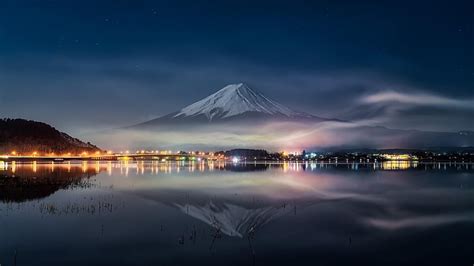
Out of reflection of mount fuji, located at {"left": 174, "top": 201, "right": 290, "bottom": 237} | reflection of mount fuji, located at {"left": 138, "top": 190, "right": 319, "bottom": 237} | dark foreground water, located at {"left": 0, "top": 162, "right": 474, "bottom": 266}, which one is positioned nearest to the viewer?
dark foreground water, located at {"left": 0, "top": 162, "right": 474, "bottom": 266}

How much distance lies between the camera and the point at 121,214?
18703 mm

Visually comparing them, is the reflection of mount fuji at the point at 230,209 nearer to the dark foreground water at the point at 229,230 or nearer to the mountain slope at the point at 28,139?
the dark foreground water at the point at 229,230

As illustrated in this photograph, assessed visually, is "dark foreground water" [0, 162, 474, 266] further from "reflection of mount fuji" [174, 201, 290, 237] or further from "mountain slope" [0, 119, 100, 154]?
"mountain slope" [0, 119, 100, 154]

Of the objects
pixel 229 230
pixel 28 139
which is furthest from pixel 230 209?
pixel 28 139

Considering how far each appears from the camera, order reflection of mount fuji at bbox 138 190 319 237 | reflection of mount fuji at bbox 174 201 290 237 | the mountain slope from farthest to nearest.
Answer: the mountain slope < reflection of mount fuji at bbox 138 190 319 237 < reflection of mount fuji at bbox 174 201 290 237

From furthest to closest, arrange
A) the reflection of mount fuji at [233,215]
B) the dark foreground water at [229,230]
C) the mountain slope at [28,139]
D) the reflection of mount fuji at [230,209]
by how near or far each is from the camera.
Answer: the mountain slope at [28,139], the reflection of mount fuji at [230,209], the reflection of mount fuji at [233,215], the dark foreground water at [229,230]

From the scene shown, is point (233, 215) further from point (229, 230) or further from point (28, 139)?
point (28, 139)

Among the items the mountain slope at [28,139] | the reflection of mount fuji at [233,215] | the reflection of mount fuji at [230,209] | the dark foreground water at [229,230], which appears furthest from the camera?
the mountain slope at [28,139]

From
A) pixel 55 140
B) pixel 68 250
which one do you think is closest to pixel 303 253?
pixel 68 250

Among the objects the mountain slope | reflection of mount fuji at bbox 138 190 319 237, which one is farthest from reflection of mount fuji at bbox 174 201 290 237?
the mountain slope

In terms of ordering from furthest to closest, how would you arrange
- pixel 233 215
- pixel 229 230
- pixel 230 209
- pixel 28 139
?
pixel 28 139 → pixel 230 209 → pixel 233 215 → pixel 229 230

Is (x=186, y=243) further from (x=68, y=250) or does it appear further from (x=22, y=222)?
(x=22, y=222)

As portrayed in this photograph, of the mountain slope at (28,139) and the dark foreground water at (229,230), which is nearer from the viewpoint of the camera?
the dark foreground water at (229,230)

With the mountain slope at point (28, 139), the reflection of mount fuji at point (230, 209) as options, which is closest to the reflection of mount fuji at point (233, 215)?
the reflection of mount fuji at point (230, 209)
